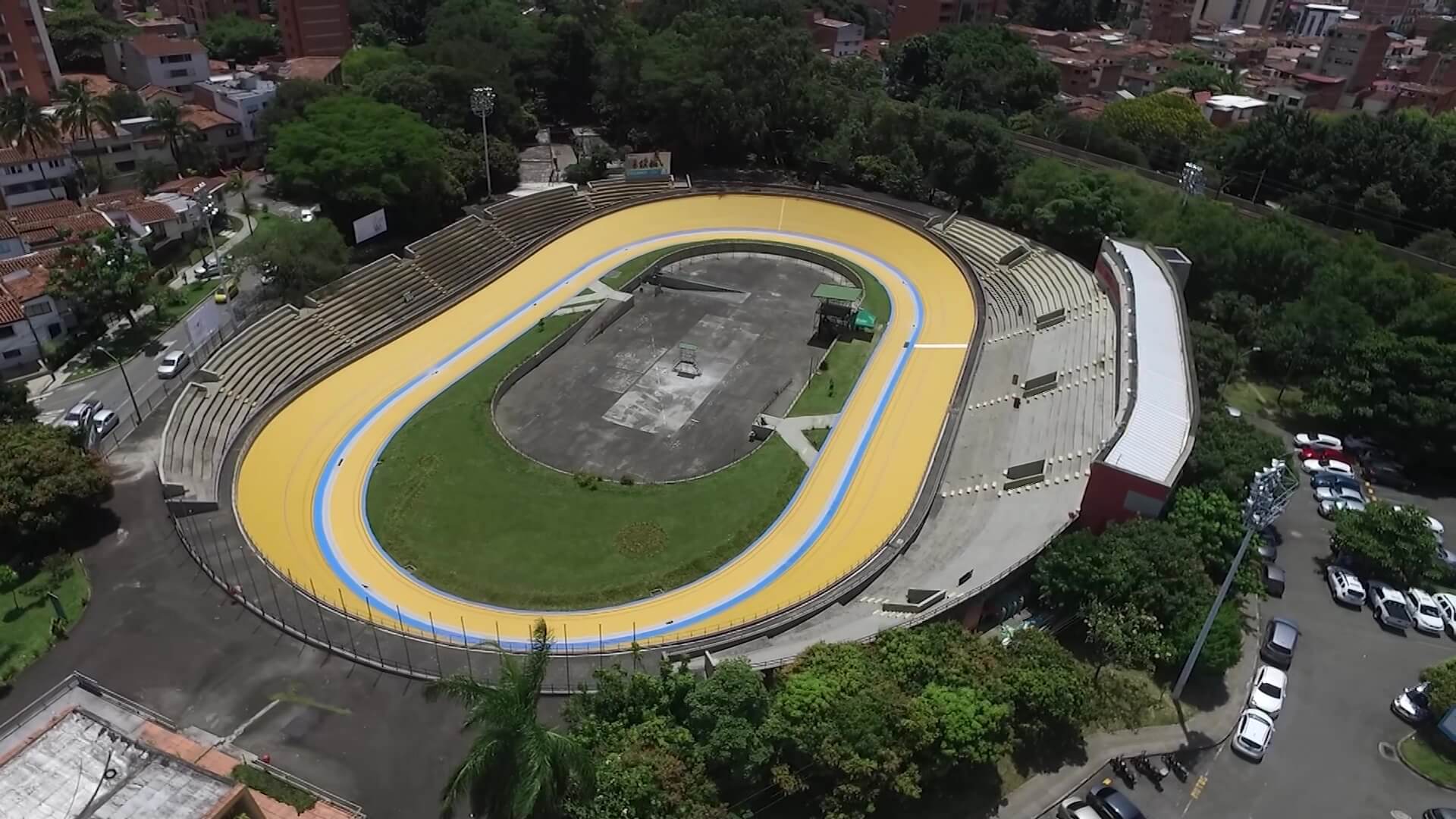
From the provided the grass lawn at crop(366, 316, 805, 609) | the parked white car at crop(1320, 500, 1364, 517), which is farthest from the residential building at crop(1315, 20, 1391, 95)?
the grass lawn at crop(366, 316, 805, 609)

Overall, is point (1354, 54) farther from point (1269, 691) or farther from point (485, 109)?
point (1269, 691)

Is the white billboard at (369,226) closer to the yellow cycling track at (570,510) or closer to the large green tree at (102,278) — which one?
the yellow cycling track at (570,510)

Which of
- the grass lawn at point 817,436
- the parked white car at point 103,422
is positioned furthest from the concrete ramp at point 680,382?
the parked white car at point 103,422

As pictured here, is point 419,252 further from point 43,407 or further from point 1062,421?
point 1062,421

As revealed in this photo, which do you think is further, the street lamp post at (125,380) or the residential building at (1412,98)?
the residential building at (1412,98)

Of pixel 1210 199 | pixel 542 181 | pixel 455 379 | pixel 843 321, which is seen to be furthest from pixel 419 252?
pixel 1210 199

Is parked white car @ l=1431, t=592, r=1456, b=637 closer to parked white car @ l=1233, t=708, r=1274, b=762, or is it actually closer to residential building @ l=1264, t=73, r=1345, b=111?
parked white car @ l=1233, t=708, r=1274, b=762
